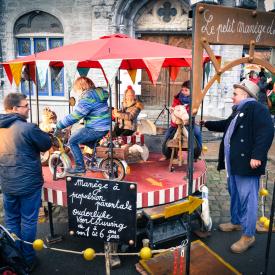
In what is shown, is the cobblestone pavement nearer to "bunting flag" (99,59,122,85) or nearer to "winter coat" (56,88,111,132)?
"winter coat" (56,88,111,132)

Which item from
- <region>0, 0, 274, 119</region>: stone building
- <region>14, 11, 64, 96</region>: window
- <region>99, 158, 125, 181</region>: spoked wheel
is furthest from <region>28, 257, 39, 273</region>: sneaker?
<region>14, 11, 64, 96</region>: window

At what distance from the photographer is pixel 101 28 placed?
11.9 meters

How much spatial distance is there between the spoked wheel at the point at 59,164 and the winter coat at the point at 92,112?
0.50 m

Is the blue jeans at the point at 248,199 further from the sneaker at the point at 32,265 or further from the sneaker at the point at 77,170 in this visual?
the sneaker at the point at 32,265

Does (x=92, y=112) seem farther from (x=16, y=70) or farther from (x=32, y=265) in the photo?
(x=32, y=265)

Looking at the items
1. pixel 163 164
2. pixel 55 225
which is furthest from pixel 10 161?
pixel 163 164

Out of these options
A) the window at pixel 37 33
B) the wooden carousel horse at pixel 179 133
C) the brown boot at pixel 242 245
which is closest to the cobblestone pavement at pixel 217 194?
the brown boot at pixel 242 245

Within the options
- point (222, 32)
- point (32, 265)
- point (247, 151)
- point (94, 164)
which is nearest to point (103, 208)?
point (32, 265)

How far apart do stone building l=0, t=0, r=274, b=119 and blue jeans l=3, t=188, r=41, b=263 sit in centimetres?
838

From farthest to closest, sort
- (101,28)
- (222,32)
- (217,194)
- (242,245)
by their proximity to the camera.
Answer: (101,28)
(217,194)
(242,245)
(222,32)

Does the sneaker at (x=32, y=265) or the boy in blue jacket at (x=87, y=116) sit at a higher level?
the boy in blue jacket at (x=87, y=116)

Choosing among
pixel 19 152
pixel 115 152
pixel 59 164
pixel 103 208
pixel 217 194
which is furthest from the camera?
pixel 217 194

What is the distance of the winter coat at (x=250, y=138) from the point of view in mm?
3818

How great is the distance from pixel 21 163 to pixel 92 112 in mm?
1371
